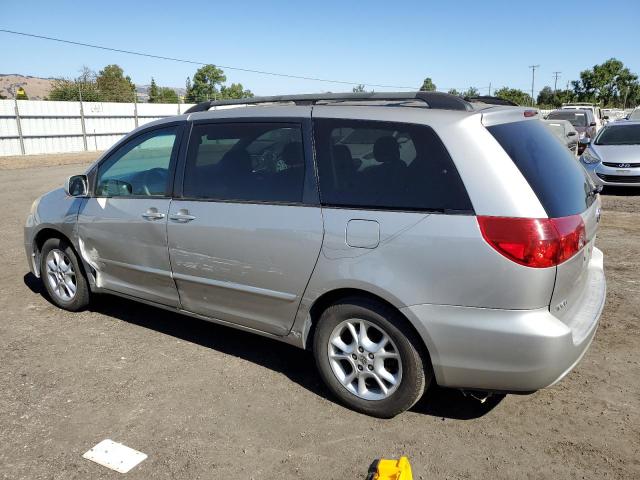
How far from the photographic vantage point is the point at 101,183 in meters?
4.56

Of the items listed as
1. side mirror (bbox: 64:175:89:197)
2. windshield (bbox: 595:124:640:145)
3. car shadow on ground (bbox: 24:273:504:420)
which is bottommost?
car shadow on ground (bbox: 24:273:504:420)

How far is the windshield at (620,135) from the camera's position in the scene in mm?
11984

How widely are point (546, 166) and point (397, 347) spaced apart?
1288mm

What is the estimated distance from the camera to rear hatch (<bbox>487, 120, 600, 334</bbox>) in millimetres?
2824

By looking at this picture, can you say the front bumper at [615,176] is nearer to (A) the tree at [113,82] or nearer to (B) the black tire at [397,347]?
(B) the black tire at [397,347]

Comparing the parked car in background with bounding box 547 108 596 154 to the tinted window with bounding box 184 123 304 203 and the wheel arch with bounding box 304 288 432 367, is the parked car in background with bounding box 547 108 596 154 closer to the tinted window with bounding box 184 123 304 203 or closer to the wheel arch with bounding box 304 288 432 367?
the tinted window with bounding box 184 123 304 203

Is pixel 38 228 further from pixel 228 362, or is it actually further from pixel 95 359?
pixel 228 362

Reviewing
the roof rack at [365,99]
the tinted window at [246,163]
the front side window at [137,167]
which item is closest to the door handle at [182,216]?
the tinted window at [246,163]

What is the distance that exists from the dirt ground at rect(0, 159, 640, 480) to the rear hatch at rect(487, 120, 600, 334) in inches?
26.8

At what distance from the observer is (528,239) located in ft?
8.78

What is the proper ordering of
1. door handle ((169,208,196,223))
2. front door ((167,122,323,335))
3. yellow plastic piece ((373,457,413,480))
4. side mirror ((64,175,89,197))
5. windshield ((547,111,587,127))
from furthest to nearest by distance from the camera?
windshield ((547,111,587,127)) < side mirror ((64,175,89,197)) < door handle ((169,208,196,223)) < front door ((167,122,323,335)) < yellow plastic piece ((373,457,413,480))

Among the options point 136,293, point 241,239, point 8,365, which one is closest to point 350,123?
point 241,239

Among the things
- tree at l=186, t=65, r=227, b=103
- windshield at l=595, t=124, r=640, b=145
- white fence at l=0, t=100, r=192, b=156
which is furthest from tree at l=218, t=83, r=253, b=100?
windshield at l=595, t=124, r=640, b=145

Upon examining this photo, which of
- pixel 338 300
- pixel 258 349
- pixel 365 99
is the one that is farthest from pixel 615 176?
pixel 338 300
